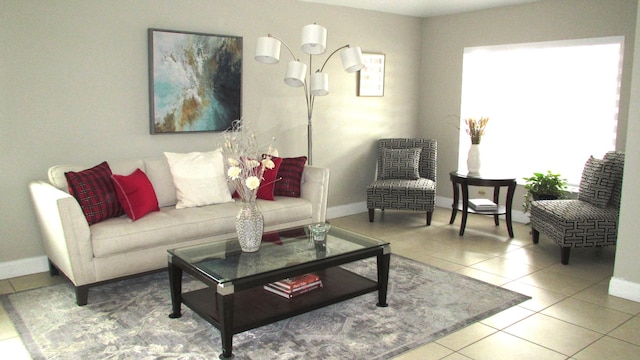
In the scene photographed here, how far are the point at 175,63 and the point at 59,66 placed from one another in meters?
0.92

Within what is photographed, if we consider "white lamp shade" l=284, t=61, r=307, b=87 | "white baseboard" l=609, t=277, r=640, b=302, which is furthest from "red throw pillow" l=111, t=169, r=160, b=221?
"white baseboard" l=609, t=277, r=640, b=302

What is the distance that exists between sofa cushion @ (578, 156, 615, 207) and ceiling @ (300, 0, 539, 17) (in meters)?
2.03

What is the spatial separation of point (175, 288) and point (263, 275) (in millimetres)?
699

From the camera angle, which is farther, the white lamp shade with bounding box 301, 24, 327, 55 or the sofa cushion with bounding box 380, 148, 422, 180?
the sofa cushion with bounding box 380, 148, 422, 180

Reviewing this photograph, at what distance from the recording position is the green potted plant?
5156 millimetres

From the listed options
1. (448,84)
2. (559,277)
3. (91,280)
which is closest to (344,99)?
(448,84)

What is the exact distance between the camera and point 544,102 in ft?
18.8

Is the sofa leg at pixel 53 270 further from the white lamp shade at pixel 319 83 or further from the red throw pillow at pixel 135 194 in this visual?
the white lamp shade at pixel 319 83

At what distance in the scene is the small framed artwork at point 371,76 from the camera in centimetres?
607

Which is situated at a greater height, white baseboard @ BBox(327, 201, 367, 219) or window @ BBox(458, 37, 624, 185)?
window @ BBox(458, 37, 624, 185)

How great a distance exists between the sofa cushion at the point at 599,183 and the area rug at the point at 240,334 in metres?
1.42

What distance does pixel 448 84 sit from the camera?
6469mm

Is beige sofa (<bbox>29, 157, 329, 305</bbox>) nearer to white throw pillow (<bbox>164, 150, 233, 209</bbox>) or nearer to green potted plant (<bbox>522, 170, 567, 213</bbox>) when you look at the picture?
white throw pillow (<bbox>164, 150, 233, 209</bbox>)

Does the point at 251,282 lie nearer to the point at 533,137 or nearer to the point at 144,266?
the point at 144,266
